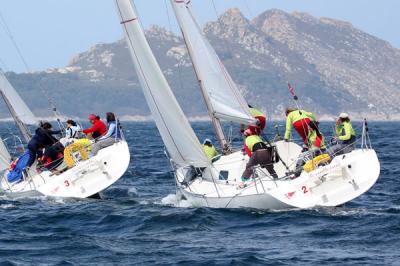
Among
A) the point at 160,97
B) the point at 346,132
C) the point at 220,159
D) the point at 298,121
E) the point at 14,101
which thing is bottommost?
the point at 220,159

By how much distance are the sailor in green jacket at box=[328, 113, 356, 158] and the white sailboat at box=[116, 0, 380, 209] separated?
271 millimetres

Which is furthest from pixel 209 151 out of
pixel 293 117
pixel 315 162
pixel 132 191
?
pixel 315 162

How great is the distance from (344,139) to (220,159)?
111 inches

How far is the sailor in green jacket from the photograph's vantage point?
1588cm

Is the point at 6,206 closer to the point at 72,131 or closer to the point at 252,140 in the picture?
the point at 72,131

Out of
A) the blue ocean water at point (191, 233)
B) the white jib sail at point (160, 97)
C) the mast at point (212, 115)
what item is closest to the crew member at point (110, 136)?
the blue ocean water at point (191, 233)

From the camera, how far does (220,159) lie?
17922mm

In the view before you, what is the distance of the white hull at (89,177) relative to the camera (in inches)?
714

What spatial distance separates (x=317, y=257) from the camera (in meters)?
11.6

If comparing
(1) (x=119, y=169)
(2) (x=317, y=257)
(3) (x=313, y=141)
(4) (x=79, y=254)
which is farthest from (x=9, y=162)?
(2) (x=317, y=257)

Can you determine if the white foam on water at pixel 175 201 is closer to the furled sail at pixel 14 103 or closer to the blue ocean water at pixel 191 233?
the blue ocean water at pixel 191 233

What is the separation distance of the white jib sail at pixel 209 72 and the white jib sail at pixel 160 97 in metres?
1.22

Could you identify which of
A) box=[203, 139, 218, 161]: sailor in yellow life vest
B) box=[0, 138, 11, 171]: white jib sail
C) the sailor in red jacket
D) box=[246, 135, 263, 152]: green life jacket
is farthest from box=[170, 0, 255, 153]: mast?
box=[0, 138, 11, 171]: white jib sail

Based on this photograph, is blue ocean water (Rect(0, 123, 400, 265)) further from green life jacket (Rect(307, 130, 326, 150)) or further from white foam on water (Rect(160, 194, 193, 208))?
green life jacket (Rect(307, 130, 326, 150))
